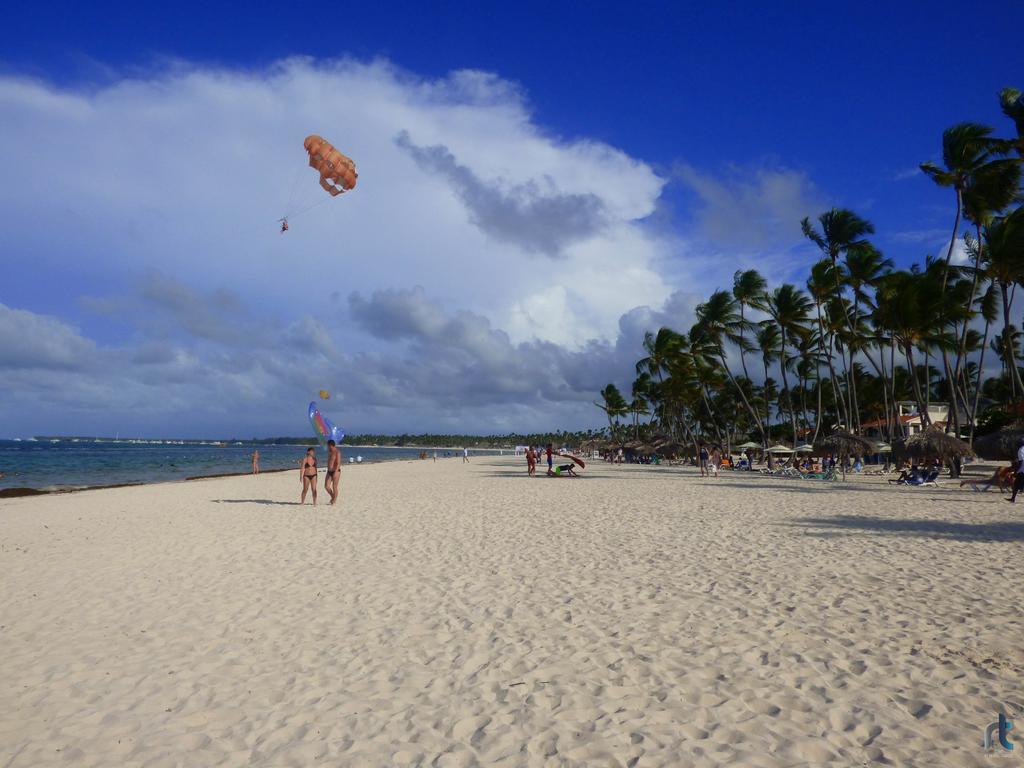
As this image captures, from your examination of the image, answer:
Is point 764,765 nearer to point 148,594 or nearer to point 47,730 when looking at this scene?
point 47,730

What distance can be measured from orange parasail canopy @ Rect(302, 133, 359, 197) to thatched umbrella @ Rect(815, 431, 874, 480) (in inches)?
790

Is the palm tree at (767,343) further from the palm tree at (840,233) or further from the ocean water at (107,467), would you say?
the ocean water at (107,467)

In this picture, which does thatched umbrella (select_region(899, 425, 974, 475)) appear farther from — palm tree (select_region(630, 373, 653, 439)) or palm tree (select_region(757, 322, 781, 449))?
palm tree (select_region(630, 373, 653, 439))

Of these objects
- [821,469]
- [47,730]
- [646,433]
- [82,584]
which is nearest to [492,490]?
[82,584]

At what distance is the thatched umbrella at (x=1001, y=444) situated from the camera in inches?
703

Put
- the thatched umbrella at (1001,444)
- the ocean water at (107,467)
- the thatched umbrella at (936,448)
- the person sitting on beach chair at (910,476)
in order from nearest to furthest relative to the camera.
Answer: the thatched umbrella at (1001,444), the thatched umbrella at (936,448), the person sitting on beach chair at (910,476), the ocean water at (107,467)

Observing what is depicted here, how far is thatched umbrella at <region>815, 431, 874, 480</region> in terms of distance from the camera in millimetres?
23531

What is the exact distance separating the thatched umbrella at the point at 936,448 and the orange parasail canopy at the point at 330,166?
2019cm

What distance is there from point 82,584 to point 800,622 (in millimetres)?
7676

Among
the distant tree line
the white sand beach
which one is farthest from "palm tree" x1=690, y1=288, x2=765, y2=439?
the white sand beach

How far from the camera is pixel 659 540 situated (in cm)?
931

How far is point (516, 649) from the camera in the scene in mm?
4707

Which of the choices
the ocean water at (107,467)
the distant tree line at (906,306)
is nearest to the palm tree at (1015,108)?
the distant tree line at (906,306)

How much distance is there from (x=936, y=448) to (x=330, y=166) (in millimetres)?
21309
